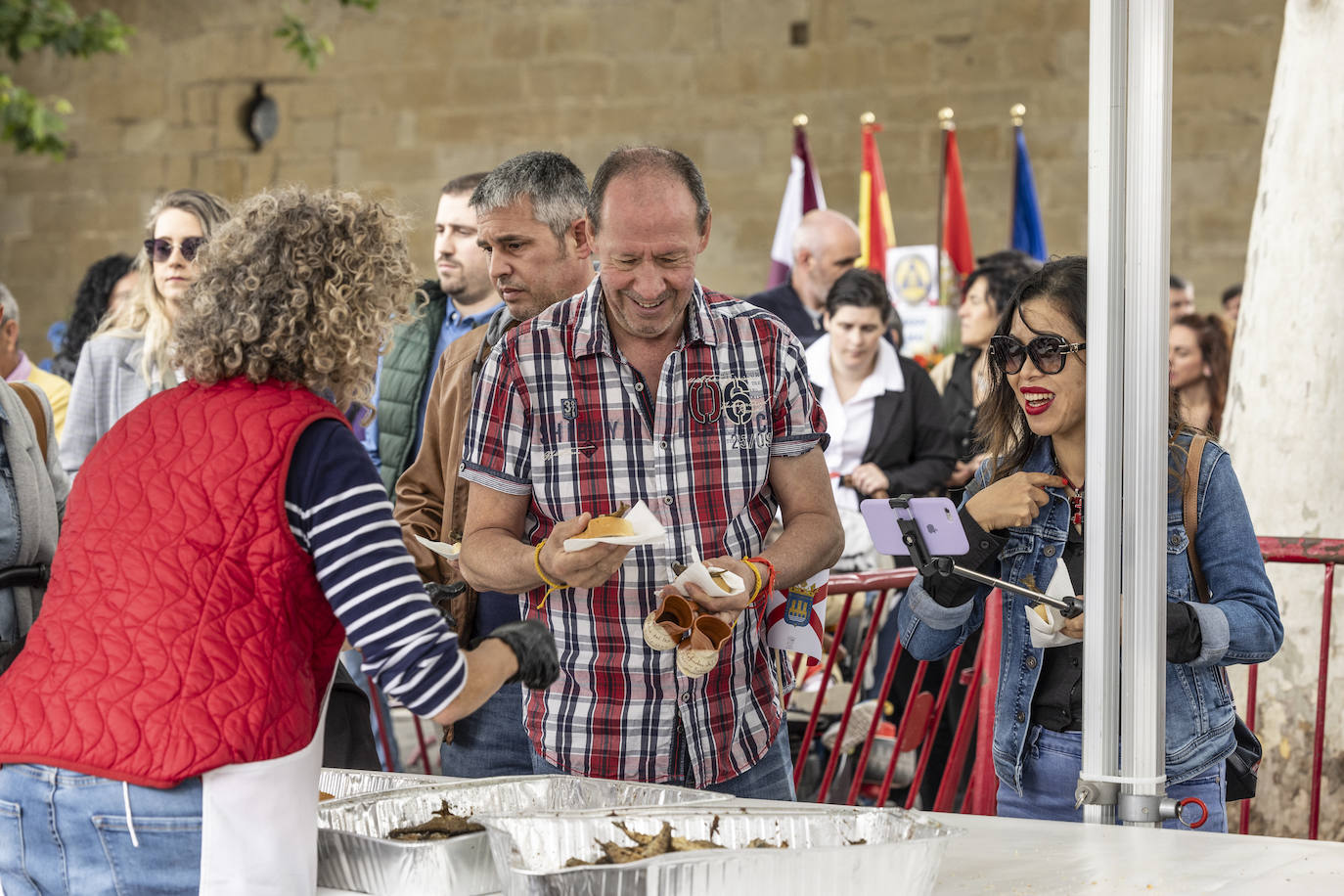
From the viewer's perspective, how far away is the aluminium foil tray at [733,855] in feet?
5.03

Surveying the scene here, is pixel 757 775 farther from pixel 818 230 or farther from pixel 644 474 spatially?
pixel 818 230

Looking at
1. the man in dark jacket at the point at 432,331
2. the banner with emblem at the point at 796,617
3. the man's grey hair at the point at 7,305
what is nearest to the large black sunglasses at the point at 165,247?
the man's grey hair at the point at 7,305

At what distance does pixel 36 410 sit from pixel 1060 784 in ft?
6.99

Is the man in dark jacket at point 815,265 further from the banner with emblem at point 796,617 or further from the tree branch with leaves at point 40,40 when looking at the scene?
the tree branch with leaves at point 40,40

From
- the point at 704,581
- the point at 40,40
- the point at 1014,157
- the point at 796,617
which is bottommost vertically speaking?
the point at 796,617

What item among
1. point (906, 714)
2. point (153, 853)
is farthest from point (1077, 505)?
point (153, 853)

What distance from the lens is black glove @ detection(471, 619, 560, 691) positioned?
180 centimetres

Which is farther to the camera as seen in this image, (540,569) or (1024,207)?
(1024,207)

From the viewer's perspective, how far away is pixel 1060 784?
7.47ft

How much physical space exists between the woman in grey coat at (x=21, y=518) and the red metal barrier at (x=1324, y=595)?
2.41m

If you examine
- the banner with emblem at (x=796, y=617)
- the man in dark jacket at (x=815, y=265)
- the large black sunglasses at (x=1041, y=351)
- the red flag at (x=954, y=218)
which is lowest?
the banner with emblem at (x=796, y=617)

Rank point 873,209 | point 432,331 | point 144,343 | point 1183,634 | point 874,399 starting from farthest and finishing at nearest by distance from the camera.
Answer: point 873,209 → point 874,399 → point 144,343 → point 432,331 → point 1183,634

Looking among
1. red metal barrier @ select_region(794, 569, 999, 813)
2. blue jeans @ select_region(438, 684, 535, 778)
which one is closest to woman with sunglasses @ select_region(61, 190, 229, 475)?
blue jeans @ select_region(438, 684, 535, 778)

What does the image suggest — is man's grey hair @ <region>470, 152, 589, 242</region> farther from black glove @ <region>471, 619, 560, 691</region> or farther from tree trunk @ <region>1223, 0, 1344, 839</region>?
tree trunk @ <region>1223, 0, 1344, 839</region>
